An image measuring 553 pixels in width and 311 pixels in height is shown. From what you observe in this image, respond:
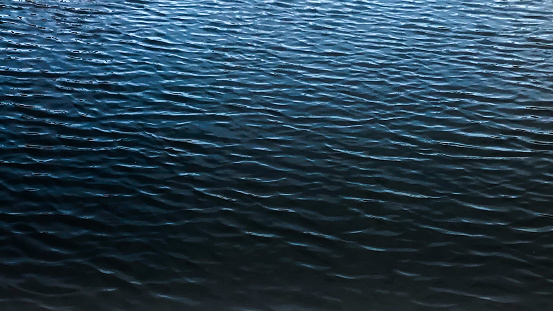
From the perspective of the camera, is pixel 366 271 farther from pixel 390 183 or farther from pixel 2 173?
pixel 2 173

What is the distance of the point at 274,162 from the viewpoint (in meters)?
17.5

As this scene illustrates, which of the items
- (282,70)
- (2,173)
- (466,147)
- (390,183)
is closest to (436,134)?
(466,147)

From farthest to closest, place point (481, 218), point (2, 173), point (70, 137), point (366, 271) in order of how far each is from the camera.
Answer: point (70, 137) → point (2, 173) → point (481, 218) → point (366, 271)

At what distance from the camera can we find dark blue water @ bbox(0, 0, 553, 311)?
13.5m

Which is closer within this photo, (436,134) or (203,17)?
(436,134)

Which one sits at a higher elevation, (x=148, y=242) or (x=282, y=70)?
(x=282, y=70)

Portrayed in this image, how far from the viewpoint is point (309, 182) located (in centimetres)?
1673

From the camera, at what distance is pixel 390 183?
16.7 m

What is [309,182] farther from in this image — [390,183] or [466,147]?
[466,147]

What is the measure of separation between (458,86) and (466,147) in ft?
13.5

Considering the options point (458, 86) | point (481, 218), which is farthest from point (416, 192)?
point (458, 86)

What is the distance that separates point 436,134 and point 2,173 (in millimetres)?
12416

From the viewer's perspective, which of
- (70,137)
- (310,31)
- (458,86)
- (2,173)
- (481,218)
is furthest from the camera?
(310,31)

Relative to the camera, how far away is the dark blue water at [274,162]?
44.3 feet
